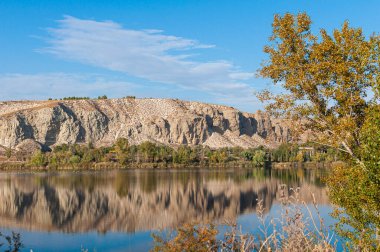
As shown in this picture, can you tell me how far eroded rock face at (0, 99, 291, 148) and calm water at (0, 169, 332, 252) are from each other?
266 ft

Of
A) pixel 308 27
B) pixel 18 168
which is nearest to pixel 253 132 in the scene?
pixel 18 168

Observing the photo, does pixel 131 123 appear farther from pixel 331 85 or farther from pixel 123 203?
pixel 331 85

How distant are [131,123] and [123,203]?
111 m

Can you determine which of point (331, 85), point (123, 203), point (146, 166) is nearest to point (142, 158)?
point (146, 166)

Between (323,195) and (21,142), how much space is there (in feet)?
351

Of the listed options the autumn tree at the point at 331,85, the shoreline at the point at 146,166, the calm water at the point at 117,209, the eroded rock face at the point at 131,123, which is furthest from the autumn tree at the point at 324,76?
the eroded rock face at the point at 131,123

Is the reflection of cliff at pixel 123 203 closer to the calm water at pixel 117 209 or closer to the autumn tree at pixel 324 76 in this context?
the calm water at pixel 117 209

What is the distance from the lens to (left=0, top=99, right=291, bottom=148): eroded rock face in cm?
13150

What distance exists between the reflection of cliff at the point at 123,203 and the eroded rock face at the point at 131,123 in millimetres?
79873

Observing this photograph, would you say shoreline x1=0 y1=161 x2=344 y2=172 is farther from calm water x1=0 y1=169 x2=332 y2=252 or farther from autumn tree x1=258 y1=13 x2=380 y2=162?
autumn tree x1=258 y1=13 x2=380 y2=162

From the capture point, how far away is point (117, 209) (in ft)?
113

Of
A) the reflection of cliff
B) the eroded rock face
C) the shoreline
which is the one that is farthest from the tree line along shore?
the reflection of cliff

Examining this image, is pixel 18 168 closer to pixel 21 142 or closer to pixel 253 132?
pixel 21 142

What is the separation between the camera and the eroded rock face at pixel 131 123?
431 ft
